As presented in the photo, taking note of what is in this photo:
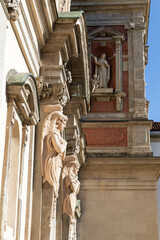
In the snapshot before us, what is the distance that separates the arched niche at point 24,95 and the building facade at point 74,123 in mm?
14

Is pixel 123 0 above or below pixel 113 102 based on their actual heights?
above

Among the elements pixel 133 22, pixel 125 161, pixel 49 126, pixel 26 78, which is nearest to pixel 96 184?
pixel 125 161

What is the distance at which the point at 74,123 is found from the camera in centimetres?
1079

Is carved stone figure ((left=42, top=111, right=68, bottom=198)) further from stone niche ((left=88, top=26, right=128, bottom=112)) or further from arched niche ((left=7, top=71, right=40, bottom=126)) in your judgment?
stone niche ((left=88, top=26, right=128, bottom=112))

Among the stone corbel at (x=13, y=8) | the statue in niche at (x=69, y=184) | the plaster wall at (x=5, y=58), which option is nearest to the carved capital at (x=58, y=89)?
the plaster wall at (x=5, y=58)

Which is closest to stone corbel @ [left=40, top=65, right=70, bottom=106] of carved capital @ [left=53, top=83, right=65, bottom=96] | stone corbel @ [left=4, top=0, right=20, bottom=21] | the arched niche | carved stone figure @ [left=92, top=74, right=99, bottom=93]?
carved capital @ [left=53, top=83, right=65, bottom=96]

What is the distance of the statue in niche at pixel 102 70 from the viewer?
58.3 feet

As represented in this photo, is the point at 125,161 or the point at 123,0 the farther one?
the point at 123,0

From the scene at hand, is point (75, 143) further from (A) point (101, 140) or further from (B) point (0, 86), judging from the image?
(A) point (101, 140)

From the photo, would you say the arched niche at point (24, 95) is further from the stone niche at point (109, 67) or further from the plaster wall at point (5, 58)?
the stone niche at point (109, 67)

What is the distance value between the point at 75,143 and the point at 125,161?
5302 millimetres

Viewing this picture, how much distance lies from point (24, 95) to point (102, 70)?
38.7ft

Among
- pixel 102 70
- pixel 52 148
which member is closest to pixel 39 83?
pixel 52 148

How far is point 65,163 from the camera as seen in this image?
10.1 m
